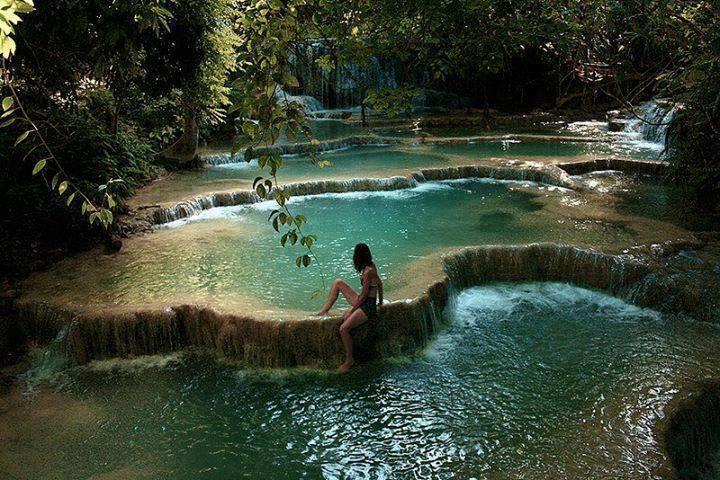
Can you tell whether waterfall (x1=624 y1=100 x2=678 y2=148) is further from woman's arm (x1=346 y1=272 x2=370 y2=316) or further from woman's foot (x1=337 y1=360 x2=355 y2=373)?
woman's foot (x1=337 y1=360 x2=355 y2=373)

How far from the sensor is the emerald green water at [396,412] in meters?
4.68

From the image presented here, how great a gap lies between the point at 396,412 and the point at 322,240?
4.44 m

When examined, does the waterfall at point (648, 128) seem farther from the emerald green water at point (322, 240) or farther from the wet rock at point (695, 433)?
the wet rock at point (695, 433)

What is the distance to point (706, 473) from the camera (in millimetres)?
4887

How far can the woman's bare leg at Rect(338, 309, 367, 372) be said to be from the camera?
6.09m

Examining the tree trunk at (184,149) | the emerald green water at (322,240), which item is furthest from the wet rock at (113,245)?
Answer: the tree trunk at (184,149)

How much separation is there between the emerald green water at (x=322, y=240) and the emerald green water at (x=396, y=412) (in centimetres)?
120

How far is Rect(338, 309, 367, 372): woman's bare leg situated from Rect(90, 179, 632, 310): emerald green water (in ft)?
2.61

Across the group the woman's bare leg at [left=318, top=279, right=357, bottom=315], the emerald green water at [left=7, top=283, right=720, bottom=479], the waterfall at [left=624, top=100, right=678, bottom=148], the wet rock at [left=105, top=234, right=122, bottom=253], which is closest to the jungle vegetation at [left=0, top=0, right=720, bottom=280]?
the wet rock at [left=105, top=234, right=122, bottom=253]

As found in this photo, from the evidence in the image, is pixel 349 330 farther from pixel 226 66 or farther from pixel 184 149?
pixel 184 149

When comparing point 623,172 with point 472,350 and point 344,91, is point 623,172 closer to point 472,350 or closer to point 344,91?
point 472,350

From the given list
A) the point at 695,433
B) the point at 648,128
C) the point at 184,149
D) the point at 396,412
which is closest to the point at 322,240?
the point at 396,412

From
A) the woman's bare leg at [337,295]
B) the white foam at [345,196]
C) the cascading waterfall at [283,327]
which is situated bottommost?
the cascading waterfall at [283,327]

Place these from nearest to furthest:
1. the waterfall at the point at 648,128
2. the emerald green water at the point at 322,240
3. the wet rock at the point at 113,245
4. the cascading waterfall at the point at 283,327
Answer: the cascading waterfall at the point at 283,327 < the emerald green water at the point at 322,240 < the wet rock at the point at 113,245 < the waterfall at the point at 648,128
